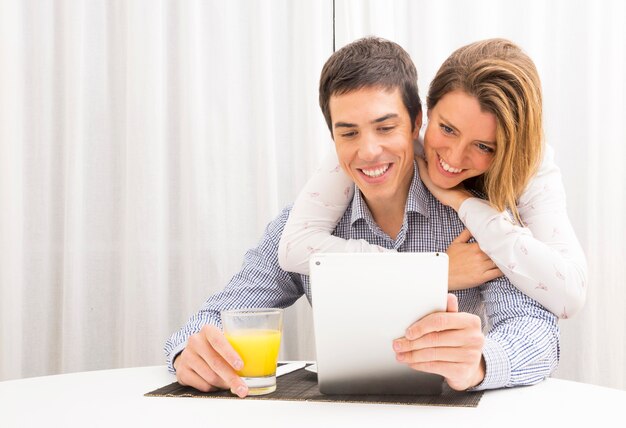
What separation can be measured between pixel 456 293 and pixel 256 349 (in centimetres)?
66

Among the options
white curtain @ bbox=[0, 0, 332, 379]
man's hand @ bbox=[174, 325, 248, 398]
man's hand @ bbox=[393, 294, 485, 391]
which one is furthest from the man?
white curtain @ bbox=[0, 0, 332, 379]

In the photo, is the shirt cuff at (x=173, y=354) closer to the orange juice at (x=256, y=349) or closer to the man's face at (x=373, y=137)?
the orange juice at (x=256, y=349)

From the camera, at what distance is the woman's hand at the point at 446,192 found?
1593 millimetres

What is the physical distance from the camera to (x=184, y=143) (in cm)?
232

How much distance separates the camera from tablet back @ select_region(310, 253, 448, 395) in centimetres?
99

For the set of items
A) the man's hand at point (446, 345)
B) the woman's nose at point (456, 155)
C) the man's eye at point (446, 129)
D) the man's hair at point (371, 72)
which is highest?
the man's hair at point (371, 72)

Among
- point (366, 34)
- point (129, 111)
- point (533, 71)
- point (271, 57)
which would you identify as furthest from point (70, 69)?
point (533, 71)

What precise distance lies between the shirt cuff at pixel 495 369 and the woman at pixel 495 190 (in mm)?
277

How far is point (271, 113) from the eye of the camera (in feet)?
7.58

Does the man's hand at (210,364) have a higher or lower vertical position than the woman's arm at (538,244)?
lower

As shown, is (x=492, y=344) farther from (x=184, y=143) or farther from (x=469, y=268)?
(x=184, y=143)

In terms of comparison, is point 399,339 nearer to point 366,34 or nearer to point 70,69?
point 366,34

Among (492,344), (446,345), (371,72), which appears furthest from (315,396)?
(371,72)

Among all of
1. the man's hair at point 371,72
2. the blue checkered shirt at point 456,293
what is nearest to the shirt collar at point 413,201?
the blue checkered shirt at point 456,293
